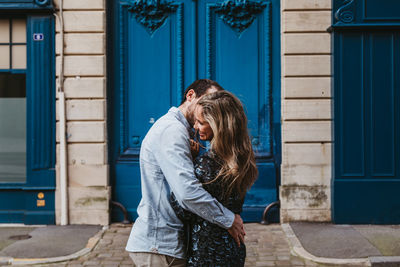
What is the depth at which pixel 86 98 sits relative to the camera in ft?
23.5

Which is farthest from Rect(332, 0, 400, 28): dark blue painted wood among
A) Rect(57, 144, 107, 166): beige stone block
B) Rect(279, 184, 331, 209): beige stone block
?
Rect(57, 144, 107, 166): beige stone block

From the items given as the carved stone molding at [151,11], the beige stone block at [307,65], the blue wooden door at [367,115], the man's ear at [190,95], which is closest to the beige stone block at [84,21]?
the carved stone molding at [151,11]

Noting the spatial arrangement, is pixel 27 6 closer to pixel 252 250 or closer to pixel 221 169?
pixel 252 250

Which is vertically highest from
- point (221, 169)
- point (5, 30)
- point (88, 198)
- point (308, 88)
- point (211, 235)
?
point (5, 30)

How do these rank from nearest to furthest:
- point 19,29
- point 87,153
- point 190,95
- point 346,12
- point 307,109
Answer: point 190,95, point 346,12, point 307,109, point 87,153, point 19,29

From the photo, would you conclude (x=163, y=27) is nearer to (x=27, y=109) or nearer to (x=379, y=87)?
(x=27, y=109)

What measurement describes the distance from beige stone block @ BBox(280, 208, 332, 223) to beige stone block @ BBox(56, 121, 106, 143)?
302cm

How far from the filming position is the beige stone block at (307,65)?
705 centimetres

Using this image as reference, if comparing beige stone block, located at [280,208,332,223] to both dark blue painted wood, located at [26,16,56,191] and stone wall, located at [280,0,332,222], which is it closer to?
stone wall, located at [280,0,332,222]

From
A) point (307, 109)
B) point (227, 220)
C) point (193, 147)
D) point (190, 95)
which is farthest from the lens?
point (307, 109)

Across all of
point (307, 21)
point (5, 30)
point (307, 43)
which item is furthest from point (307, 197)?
point (5, 30)

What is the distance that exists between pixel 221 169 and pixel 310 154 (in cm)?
514

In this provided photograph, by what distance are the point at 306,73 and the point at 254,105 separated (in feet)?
3.09

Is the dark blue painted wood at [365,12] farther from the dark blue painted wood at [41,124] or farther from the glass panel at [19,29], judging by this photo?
the glass panel at [19,29]
